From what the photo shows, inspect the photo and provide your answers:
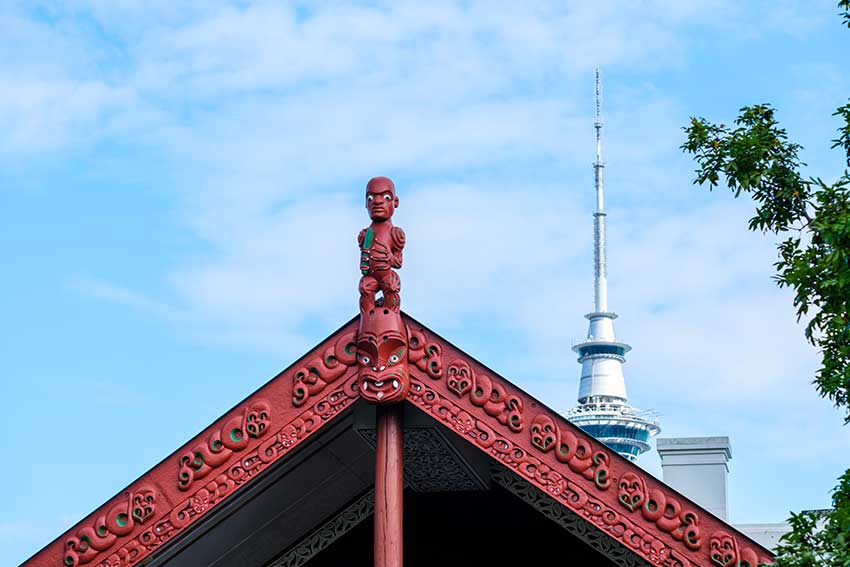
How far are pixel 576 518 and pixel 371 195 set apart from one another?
2808mm

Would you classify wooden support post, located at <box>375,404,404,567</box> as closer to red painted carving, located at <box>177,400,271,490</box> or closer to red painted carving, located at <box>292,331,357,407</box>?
red painted carving, located at <box>292,331,357,407</box>

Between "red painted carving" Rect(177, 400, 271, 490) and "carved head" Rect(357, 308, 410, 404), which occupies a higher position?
"carved head" Rect(357, 308, 410, 404)

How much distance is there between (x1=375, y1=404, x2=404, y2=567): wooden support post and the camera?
31.2ft

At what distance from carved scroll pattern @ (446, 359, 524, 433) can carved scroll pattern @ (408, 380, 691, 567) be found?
106 mm

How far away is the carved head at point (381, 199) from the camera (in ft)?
31.5

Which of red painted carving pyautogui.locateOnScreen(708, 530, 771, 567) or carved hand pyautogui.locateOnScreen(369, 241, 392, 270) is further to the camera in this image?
carved hand pyautogui.locateOnScreen(369, 241, 392, 270)

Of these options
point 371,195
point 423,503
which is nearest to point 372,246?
point 371,195

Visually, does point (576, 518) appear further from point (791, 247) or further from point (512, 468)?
point (791, 247)

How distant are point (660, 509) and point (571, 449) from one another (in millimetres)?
698

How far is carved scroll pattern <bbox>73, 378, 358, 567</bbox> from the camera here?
31.5 feet

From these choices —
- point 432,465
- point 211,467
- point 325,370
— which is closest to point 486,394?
point 325,370

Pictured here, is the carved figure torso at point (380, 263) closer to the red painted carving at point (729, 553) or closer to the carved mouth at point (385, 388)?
the carved mouth at point (385, 388)

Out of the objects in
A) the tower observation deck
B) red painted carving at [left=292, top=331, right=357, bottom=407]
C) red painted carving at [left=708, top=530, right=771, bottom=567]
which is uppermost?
the tower observation deck

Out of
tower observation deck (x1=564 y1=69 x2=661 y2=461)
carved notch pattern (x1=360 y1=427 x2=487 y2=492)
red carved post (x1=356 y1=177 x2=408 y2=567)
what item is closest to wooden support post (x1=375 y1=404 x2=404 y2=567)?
red carved post (x1=356 y1=177 x2=408 y2=567)
